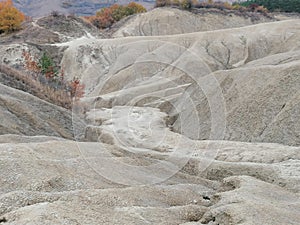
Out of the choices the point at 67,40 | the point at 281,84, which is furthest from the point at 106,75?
the point at 281,84

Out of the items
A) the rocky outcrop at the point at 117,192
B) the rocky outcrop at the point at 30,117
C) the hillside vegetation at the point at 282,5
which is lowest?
the hillside vegetation at the point at 282,5

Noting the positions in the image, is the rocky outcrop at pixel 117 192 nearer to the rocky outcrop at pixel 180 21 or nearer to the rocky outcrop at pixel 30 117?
the rocky outcrop at pixel 30 117

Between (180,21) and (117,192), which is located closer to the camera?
(117,192)

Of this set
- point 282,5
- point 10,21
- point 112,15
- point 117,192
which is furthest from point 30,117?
point 282,5

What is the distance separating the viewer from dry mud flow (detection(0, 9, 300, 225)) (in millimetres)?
6695

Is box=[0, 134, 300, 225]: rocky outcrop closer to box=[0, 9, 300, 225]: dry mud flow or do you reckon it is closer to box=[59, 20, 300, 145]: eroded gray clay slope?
box=[0, 9, 300, 225]: dry mud flow

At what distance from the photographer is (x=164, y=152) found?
15.4 metres

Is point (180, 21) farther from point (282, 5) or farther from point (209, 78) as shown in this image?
point (209, 78)

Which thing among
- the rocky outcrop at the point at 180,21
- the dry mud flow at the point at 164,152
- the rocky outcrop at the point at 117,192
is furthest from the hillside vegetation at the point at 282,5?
the rocky outcrop at the point at 117,192

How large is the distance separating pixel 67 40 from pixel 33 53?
957cm

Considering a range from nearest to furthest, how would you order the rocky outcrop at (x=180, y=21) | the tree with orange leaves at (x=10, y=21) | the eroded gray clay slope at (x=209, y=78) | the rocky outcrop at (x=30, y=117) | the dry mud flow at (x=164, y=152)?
the dry mud flow at (x=164, y=152)
the rocky outcrop at (x=30, y=117)
the eroded gray clay slope at (x=209, y=78)
the tree with orange leaves at (x=10, y=21)
the rocky outcrop at (x=180, y=21)

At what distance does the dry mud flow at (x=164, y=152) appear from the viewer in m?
6.70

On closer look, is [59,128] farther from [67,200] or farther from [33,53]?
[33,53]

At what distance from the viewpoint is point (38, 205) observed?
242 inches
